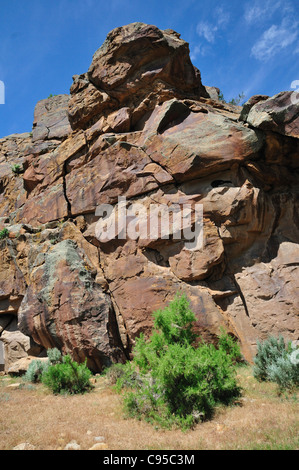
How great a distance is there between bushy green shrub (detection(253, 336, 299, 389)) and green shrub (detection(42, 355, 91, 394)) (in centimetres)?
484

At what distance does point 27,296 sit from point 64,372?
4512 mm

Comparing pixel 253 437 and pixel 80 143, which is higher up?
pixel 80 143

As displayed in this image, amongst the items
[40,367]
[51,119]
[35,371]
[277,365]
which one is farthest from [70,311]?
[51,119]

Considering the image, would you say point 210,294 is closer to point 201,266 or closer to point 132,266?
point 201,266

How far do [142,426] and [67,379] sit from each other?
377 cm

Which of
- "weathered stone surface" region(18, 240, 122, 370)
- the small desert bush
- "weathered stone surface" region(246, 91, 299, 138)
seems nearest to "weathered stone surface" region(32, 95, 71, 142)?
"weathered stone surface" region(18, 240, 122, 370)

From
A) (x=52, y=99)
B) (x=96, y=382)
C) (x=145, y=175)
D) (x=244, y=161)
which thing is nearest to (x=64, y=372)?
(x=96, y=382)

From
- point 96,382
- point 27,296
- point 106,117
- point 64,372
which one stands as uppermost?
point 106,117

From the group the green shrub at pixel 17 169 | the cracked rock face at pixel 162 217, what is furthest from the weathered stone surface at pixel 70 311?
the green shrub at pixel 17 169

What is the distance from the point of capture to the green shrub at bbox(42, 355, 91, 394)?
28.2 feet

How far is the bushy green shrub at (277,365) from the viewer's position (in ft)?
21.8

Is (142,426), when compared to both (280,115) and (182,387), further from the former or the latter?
(280,115)

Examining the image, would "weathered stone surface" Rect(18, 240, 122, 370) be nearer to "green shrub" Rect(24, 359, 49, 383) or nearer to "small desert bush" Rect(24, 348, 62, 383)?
"small desert bush" Rect(24, 348, 62, 383)

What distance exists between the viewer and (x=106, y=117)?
14.3 meters
